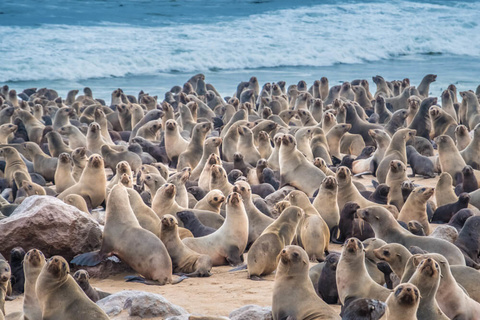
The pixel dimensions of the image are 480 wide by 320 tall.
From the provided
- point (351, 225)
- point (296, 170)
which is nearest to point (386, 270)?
point (351, 225)

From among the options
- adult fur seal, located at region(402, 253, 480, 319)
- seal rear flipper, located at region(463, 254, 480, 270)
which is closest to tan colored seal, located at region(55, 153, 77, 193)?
seal rear flipper, located at region(463, 254, 480, 270)

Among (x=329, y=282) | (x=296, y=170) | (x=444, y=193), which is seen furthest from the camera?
(x=296, y=170)

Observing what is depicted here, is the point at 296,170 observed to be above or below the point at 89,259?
below

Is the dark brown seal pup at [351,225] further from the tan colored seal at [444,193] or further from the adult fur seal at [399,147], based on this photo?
the adult fur seal at [399,147]

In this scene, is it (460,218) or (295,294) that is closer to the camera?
(295,294)

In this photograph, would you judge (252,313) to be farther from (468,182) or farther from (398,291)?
(468,182)

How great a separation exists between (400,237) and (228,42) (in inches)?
1255

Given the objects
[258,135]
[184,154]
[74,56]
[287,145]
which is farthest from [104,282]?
[74,56]

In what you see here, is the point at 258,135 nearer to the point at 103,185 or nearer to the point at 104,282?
the point at 103,185

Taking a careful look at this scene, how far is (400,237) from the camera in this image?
21.6ft

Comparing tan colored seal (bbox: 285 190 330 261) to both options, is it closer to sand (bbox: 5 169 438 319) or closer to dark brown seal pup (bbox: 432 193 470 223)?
sand (bbox: 5 169 438 319)

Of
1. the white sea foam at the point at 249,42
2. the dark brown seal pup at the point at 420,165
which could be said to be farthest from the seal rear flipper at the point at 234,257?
the white sea foam at the point at 249,42

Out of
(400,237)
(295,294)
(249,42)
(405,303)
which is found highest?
(405,303)

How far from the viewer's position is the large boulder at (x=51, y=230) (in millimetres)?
6664
